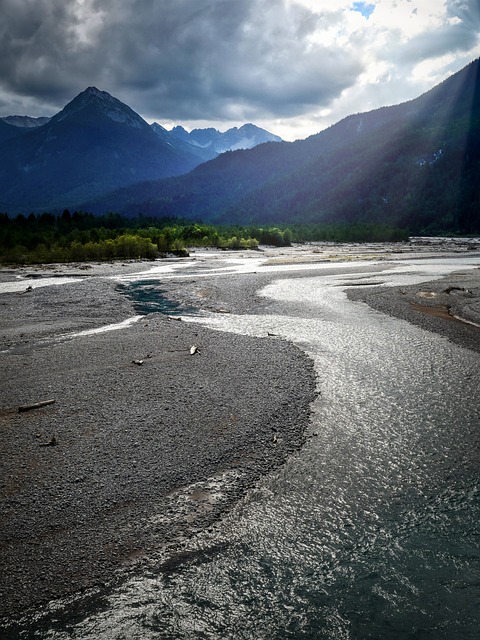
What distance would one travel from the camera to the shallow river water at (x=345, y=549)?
472 centimetres

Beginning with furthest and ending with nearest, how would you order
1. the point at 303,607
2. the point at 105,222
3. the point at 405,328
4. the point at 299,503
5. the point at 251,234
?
the point at 105,222 < the point at 251,234 < the point at 405,328 < the point at 299,503 < the point at 303,607

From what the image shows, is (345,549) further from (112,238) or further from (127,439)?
(112,238)

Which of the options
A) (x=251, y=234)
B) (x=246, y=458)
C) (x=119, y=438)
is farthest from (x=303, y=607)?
(x=251, y=234)

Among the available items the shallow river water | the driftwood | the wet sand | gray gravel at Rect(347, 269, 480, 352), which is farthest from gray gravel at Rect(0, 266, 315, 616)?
gray gravel at Rect(347, 269, 480, 352)

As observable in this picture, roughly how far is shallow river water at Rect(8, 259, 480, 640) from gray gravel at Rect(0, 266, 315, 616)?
0.47 meters

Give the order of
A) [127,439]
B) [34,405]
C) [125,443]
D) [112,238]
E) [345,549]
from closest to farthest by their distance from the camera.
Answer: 1. [345,549]
2. [125,443]
3. [127,439]
4. [34,405]
5. [112,238]

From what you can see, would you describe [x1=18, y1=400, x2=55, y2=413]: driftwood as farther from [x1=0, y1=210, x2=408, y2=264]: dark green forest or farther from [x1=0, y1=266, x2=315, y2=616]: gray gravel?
[x1=0, y1=210, x2=408, y2=264]: dark green forest

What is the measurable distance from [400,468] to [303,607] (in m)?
3.68

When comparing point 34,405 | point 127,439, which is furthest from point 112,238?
point 127,439

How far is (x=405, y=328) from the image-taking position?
18516 mm

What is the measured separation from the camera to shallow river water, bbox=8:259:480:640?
15.5 feet

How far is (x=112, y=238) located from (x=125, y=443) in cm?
8660

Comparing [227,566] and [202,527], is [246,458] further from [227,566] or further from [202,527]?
[227,566]

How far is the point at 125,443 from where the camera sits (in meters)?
8.30
